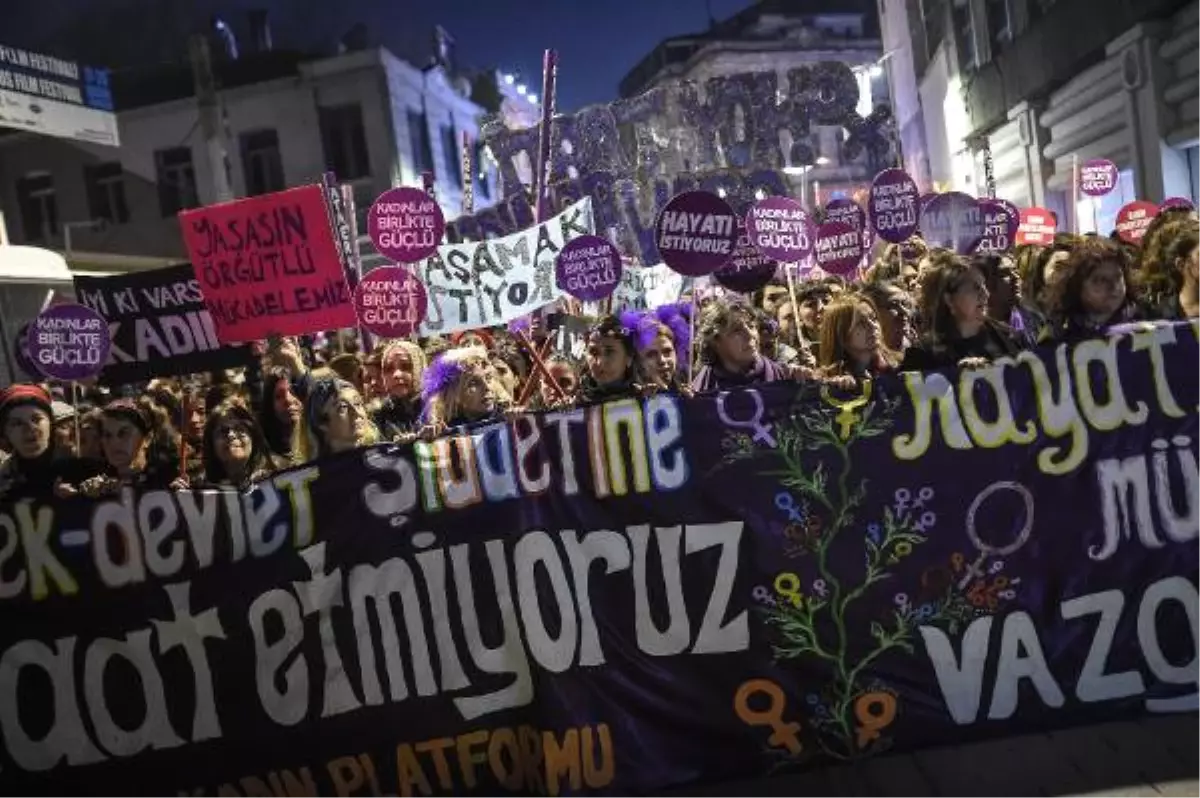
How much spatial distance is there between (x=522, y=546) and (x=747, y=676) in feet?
3.12

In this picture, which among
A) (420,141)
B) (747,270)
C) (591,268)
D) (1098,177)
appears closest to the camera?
(591,268)

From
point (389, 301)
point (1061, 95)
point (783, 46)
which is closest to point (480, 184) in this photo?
point (783, 46)

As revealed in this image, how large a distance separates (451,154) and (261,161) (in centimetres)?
767

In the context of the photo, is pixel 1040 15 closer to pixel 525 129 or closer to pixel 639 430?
pixel 525 129

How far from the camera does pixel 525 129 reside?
16.3m

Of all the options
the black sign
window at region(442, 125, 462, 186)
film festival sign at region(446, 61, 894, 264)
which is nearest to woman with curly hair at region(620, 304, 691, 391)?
the black sign

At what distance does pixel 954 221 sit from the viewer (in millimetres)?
7988

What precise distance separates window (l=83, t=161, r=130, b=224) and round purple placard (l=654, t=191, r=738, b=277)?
108ft

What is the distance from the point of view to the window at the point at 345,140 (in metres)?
33.5

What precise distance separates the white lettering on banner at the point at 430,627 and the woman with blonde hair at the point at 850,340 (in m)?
1.19

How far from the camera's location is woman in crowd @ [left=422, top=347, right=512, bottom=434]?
4941mm

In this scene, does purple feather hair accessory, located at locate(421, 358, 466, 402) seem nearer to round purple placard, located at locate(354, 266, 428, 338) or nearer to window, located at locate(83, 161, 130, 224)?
round purple placard, located at locate(354, 266, 428, 338)

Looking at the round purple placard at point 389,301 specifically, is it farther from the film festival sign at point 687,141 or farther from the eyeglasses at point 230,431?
the film festival sign at point 687,141

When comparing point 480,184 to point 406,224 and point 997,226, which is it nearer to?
point 997,226
